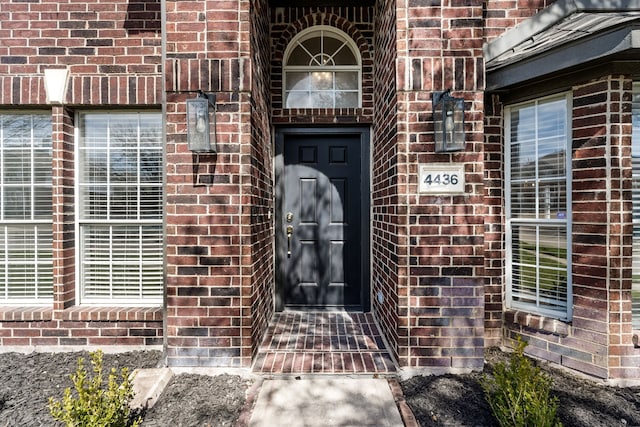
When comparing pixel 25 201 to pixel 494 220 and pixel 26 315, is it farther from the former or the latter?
pixel 494 220

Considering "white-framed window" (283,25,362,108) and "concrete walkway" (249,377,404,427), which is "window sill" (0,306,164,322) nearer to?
"concrete walkway" (249,377,404,427)

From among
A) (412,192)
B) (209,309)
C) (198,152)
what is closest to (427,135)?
(412,192)

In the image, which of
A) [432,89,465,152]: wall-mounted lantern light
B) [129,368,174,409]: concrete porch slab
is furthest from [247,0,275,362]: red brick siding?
[432,89,465,152]: wall-mounted lantern light

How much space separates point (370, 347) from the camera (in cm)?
295

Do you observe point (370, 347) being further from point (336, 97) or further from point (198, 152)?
point (336, 97)

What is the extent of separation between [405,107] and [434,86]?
29 centimetres

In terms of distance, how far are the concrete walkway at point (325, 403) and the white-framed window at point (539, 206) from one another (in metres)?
1.71

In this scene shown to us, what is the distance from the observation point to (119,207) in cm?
322

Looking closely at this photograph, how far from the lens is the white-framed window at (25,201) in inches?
126

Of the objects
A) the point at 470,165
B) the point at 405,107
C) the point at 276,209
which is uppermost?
the point at 405,107

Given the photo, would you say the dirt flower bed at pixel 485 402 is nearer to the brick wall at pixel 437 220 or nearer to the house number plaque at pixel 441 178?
the brick wall at pixel 437 220

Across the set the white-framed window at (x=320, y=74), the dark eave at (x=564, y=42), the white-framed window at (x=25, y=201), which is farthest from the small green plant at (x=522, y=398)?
the white-framed window at (x=25, y=201)

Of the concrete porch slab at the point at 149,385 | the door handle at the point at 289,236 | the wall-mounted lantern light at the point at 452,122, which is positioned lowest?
the concrete porch slab at the point at 149,385

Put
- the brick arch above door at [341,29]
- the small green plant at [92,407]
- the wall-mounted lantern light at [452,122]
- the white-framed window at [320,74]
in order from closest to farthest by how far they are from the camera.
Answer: the small green plant at [92,407] < the wall-mounted lantern light at [452,122] < the brick arch above door at [341,29] < the white-framed window at [320,74]
